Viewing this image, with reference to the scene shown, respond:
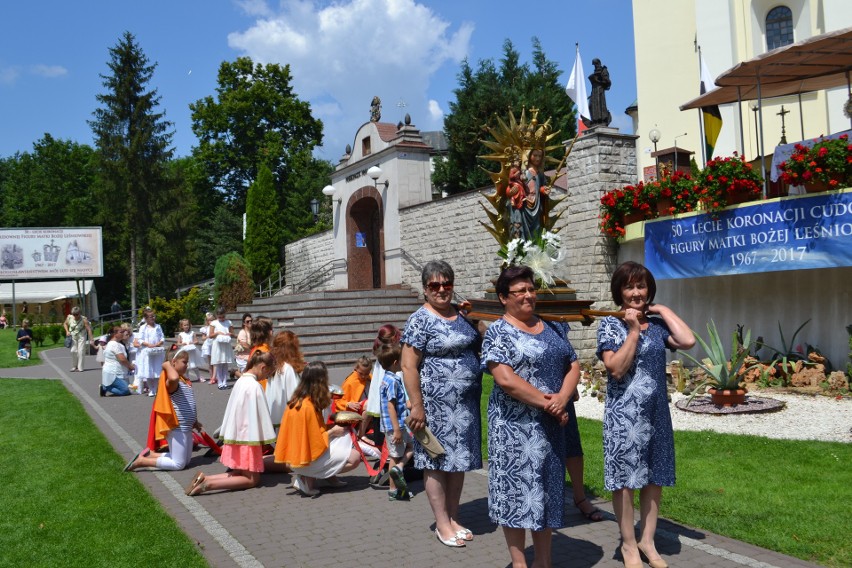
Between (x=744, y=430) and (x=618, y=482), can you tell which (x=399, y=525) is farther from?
(x=744, y=430)

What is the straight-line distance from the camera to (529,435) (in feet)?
14.5

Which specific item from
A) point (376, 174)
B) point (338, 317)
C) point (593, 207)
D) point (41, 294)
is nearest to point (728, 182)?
point (593, 207)

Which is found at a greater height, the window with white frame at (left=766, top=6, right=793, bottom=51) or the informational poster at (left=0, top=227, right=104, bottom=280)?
the window with white frame at (left=766, top=6, right=793, bottom=51)

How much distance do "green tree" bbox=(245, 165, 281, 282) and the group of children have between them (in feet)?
106

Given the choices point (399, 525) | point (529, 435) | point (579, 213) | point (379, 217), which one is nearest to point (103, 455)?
point (399, 525)

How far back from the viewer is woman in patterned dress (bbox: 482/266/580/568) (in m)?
4.38

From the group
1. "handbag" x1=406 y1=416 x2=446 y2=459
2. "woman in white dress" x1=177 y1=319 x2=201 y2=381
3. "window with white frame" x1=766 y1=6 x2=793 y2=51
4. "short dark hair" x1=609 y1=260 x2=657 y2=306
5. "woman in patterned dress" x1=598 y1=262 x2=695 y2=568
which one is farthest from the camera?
"window with white frame" x1=766 y1=6 x2=793 y2=51

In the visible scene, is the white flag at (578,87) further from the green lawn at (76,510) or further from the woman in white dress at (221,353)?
the green lawn at (76,510)

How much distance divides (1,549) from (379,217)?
19.8 meters

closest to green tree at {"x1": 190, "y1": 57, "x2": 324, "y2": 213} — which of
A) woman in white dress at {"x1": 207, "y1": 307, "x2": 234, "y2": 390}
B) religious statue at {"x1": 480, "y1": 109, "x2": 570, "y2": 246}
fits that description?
woman in white dress at {"x1": 207, "y1": 307, "x2": 234, "y2": 390}

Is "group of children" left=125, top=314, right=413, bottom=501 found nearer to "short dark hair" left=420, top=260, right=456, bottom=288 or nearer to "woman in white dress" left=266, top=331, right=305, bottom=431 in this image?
"woman in white dress" left=266, top=331, right=305, bottom=431

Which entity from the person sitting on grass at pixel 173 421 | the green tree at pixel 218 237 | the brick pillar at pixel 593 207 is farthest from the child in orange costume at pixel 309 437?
the green tree at pixel 218 237

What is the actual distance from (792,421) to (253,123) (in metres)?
44.7

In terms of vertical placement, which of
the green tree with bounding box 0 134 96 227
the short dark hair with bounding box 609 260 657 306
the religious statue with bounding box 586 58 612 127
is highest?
the green tree with bounding box 0 134 96 227
